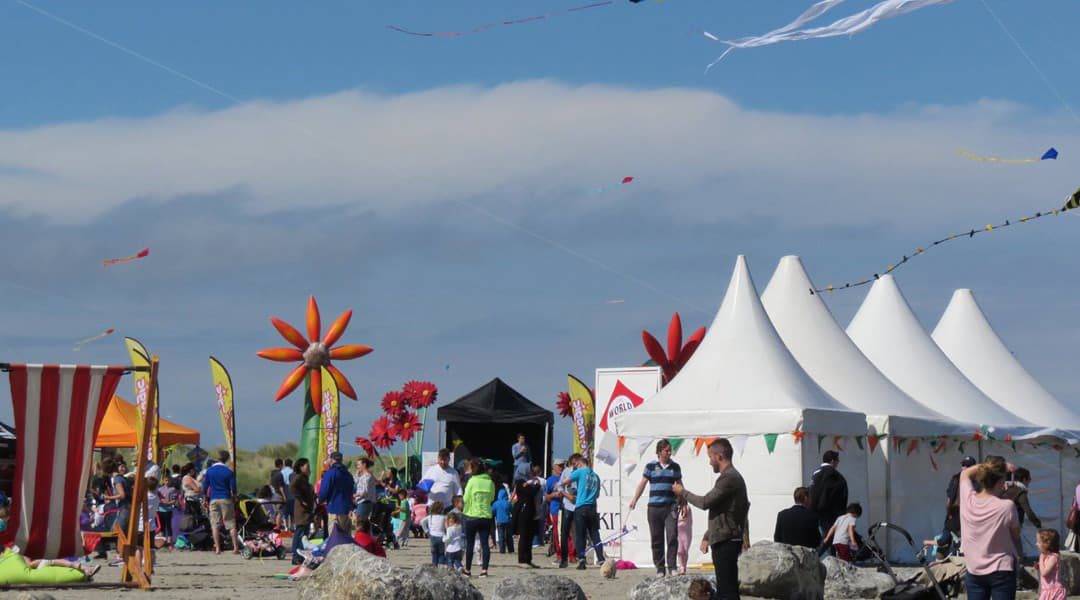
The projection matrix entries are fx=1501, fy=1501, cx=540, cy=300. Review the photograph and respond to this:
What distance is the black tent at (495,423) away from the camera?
1096 inches

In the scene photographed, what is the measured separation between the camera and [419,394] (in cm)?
3105

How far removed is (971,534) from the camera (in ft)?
27.7

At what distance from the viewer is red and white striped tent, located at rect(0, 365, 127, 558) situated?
12164 millimetres

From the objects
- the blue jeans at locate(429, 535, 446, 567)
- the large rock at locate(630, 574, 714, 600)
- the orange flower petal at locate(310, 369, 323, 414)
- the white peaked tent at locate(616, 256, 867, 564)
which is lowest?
the large rock at locate(630, 574, 714, 600)

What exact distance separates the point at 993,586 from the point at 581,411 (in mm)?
15985

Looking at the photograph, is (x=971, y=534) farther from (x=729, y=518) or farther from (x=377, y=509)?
(x=377, y=509)

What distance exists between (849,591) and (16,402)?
7.25m

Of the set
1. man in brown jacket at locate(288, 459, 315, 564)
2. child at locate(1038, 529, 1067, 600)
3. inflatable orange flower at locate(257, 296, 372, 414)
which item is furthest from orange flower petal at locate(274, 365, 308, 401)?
child at locate(1038, 529, 1067, 600)

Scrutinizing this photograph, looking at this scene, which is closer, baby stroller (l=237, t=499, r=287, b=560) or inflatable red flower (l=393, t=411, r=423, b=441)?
baby stroller (l=237, t=499, r=287, b=560)

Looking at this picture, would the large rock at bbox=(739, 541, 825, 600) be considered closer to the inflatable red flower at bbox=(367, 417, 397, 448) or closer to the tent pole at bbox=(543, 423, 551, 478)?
the tent pole at bbox=(543, 423, 551, 478)

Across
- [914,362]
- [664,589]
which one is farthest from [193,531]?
[664,589]

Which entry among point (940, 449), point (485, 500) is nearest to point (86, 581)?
point (485, 500)

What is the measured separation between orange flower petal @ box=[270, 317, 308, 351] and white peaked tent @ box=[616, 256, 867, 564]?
441 inches

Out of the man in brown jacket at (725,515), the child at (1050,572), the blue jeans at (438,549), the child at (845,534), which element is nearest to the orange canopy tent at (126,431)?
the blue jeans at (438,549)
